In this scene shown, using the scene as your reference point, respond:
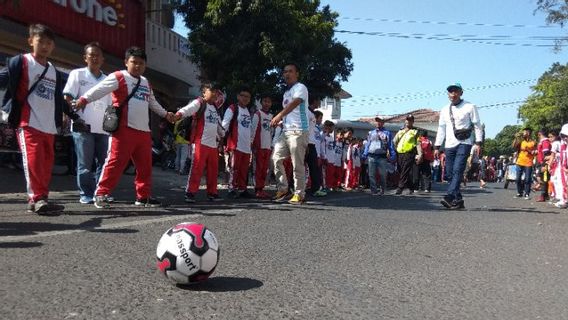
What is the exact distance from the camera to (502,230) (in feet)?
20.9

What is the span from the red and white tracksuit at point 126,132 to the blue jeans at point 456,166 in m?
4.76

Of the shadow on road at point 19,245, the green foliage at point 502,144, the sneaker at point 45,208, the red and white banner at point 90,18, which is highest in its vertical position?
the green foliage at point 502,144

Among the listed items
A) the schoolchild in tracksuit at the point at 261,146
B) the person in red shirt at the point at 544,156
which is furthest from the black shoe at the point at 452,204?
the person in red shirt at the point at 544,156

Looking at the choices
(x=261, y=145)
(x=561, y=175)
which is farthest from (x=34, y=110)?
(x=561, y=175)

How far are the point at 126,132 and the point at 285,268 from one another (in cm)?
325

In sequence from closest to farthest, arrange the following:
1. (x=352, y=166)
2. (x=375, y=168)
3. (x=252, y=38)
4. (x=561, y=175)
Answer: (x=561, y=175) → (x=375, y=168) → (x=352, y=166) → (x=252, y=38)

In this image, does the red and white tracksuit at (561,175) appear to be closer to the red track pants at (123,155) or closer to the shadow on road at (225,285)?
the red track pants at (123,155)

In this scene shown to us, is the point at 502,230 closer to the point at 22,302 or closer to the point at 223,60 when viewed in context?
the point at 22,302

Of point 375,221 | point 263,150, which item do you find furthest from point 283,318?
point 263,150

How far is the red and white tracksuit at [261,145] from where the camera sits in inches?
361

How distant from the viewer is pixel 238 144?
872cm

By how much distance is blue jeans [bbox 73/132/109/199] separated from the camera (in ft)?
22.3

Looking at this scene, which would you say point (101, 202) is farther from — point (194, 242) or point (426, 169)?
point (426, 169)

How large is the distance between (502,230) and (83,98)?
16.3 feet
